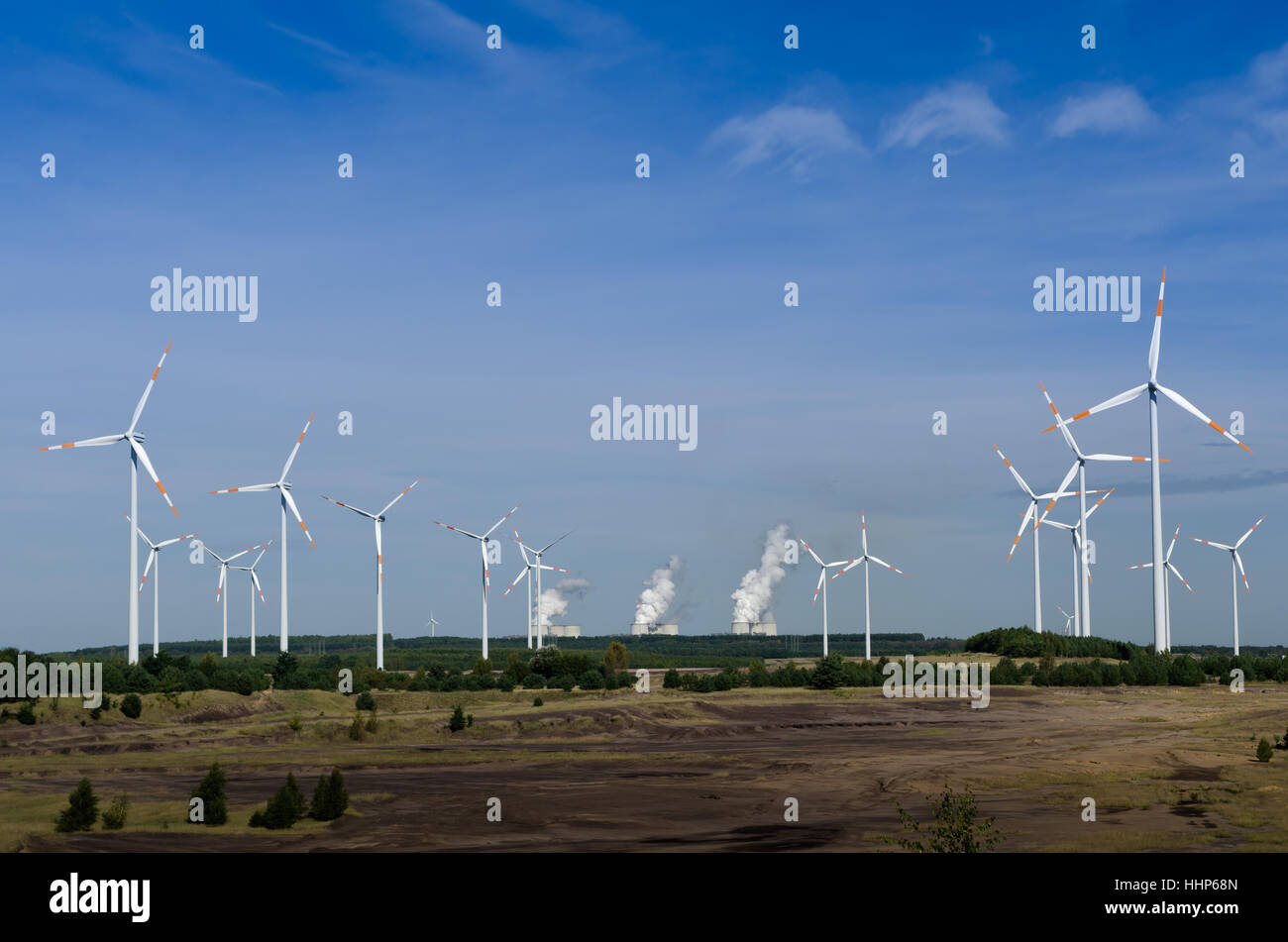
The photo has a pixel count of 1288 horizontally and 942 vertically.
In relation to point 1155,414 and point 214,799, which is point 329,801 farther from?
point 1155,414

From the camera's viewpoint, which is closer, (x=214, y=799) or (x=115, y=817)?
(x=115, y=817)

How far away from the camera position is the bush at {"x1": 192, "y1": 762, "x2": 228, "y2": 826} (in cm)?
3959

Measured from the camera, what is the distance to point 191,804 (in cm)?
4062

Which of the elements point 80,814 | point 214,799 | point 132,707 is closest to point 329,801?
point 214,799

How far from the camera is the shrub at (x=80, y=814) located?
38125 mm

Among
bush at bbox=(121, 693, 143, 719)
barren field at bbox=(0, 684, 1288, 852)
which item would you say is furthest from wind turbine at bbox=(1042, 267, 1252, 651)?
bush at bbox=(121, 693, 143, 719)

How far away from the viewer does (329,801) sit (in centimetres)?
4084

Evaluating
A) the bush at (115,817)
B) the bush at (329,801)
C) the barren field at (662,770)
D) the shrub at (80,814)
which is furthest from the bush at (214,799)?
the shrub at (80,814)

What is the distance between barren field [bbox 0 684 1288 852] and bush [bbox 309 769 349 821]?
57 cm

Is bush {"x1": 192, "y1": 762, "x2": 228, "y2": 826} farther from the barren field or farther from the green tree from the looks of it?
the green tree

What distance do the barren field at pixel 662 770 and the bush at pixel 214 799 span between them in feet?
1.82

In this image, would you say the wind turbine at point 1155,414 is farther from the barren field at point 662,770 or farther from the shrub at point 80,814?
the shrub at point 80,814

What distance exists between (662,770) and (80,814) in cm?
2641
